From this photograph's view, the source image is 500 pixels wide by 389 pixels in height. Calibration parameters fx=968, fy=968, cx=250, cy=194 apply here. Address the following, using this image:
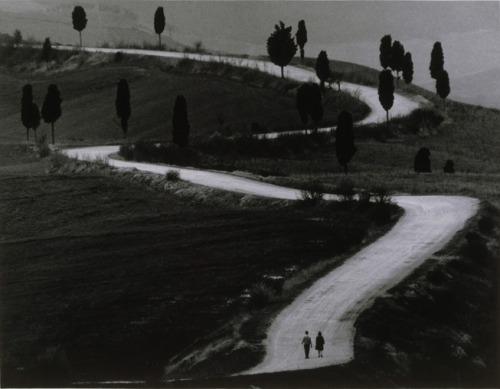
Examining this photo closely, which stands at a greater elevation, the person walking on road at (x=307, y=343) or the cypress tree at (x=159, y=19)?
the cypress tree at (x=159, y=19)

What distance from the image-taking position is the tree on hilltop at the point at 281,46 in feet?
271

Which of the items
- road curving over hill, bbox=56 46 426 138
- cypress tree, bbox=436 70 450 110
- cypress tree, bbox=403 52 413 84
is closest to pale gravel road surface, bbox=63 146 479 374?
road curving over hill, bbox=56 46 426 138

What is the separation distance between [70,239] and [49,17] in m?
99.4

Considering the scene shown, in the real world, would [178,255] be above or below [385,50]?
below

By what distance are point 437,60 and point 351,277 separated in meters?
57.8

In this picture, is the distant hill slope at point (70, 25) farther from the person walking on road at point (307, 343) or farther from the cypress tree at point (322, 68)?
the person walking on road at point (307, 343)

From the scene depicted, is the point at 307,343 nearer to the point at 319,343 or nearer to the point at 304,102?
the point at 319,343

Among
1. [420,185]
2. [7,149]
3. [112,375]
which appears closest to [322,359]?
[112,375]

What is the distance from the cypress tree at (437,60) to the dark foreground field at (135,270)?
143ft

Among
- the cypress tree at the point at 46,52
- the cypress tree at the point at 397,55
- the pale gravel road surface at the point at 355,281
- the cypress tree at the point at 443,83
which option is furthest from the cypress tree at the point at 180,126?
the cypress tree at the point at 46,52

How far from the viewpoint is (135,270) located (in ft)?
97.9

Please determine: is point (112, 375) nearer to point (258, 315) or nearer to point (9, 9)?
point (258, 315)

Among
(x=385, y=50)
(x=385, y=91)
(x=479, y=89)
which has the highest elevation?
(x=385, y=50)

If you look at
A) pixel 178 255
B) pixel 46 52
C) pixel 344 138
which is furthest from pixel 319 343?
pixel 46 52
